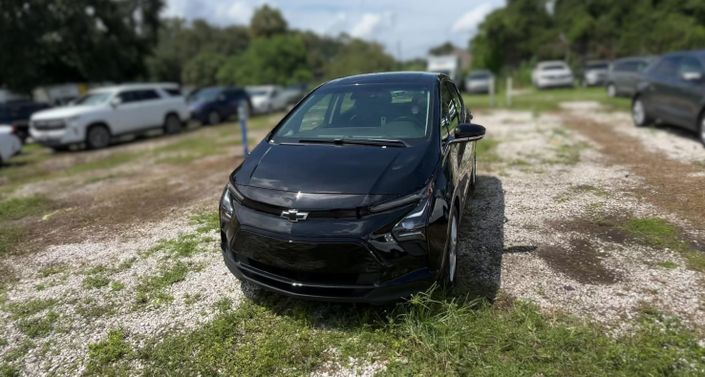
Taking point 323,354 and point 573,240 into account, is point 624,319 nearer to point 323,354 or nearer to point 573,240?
point 573,240

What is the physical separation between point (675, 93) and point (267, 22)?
2185 inches

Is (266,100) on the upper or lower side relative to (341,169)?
upper

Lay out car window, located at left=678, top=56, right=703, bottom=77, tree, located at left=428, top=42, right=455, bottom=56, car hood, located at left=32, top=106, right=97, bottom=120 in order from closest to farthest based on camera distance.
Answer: car window, located at left=678, top=56, right=703, bottom=77 < car hood, located at left=32, top=106, right=97, bottom=120 < tree, located at left=428, top=42, right=455, bottom=56

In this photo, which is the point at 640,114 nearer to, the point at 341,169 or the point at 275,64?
the point at 341,169

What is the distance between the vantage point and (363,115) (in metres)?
4.10

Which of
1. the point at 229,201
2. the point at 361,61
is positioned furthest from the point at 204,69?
the point at 229,201

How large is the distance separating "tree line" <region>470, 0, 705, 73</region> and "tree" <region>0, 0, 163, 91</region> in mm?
28415

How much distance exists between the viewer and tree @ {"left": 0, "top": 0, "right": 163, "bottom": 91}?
23.3m

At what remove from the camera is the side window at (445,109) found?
153 inches

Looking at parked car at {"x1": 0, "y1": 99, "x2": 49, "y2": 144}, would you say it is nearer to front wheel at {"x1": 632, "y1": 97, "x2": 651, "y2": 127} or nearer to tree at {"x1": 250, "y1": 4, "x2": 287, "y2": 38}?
front wheel at {"x1": 632, "y1": 97, "x2": 651, "y2": 127}

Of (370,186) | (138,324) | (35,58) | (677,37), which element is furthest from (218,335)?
(677,37)

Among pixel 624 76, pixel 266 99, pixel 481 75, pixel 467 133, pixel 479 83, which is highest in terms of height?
pixel 481 75

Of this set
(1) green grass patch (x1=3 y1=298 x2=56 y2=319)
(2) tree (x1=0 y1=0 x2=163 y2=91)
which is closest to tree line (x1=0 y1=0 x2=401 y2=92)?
(2) tree (x1=0 y1=0 x2=163 y2=91)

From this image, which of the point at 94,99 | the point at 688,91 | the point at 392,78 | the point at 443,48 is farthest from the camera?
the point at 443,48
